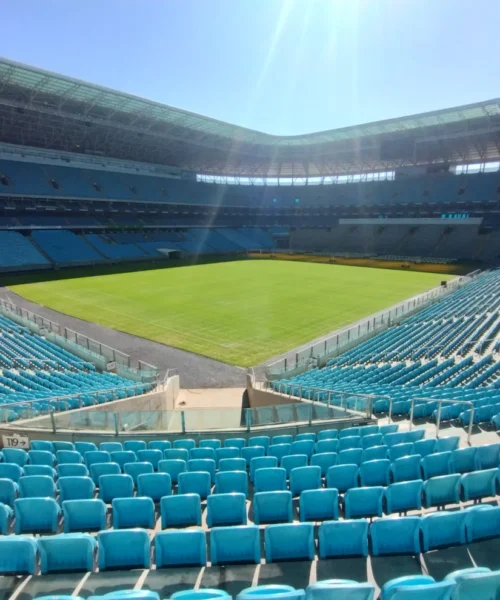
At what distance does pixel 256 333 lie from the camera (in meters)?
22.1

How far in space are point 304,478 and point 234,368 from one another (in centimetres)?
1210

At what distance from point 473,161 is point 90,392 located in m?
68.3

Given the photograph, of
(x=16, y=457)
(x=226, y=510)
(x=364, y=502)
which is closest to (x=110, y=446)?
(x=16, y=457)

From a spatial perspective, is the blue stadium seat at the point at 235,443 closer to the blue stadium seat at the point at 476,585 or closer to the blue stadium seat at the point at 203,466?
the blue stadium seat at the point at 203,466

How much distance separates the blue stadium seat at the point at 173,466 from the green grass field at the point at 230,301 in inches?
461

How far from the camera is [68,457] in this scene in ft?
22.9

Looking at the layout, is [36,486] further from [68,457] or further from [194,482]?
[194,482]

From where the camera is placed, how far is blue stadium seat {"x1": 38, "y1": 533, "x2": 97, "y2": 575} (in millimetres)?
3992

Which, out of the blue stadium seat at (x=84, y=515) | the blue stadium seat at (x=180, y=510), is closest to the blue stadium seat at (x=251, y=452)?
the blue stadium seat at (x=180, y=510)

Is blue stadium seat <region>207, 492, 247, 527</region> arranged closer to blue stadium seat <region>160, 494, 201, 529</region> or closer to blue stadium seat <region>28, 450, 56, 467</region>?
blue stadium seat <region>160, 494, 201, 529</region>

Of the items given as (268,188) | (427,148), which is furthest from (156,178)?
(427,148)

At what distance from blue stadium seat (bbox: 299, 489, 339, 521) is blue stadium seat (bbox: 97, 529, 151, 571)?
186 cm

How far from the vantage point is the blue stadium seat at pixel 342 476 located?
562cm

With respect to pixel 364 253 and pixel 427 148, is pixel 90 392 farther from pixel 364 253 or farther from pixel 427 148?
pixel 427 148
